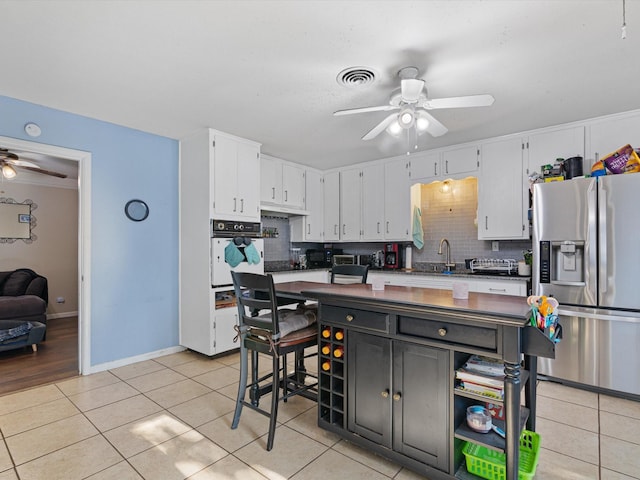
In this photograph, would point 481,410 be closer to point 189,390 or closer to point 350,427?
point 350,427

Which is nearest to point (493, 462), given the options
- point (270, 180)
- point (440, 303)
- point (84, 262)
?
point (440, 303)

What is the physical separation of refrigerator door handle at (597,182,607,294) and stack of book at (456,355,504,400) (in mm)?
1898

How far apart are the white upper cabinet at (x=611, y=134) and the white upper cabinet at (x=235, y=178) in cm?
355

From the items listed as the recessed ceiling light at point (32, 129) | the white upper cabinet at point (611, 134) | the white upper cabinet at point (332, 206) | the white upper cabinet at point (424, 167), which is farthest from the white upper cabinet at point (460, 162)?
the recessed ceiling light at point (32, 129)

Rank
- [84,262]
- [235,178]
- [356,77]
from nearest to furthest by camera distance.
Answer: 1. [356,77]
2. [84,262]
3. [235,178]

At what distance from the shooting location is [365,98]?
283 centimetres

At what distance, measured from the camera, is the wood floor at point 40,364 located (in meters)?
3.16

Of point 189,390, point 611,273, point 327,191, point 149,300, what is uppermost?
point 327,191

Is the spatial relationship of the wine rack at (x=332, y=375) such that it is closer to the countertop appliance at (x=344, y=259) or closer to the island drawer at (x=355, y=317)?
the island drawer at (x=355, y=317)

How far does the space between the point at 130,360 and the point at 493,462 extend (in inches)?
139

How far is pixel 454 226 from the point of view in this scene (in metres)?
4.55

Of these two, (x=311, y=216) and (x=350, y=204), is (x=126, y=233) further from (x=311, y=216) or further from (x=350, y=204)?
(x=350, y=204)

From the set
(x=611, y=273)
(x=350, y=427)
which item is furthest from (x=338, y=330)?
(x=611, y=273)

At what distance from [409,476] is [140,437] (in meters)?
1.75
